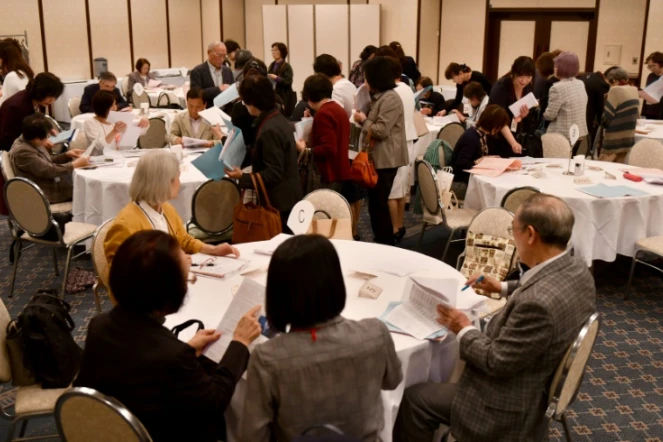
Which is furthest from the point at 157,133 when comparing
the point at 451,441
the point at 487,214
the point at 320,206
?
the point at 451,441

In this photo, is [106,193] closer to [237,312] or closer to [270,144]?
[270,144]

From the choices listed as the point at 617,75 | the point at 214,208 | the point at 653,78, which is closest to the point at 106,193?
the point at 214,208

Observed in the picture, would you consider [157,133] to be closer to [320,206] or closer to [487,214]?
[320,206]

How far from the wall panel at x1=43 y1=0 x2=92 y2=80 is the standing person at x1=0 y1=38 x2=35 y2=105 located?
6.61 meters

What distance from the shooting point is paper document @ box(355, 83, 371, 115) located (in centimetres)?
624

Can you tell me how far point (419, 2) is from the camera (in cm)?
1253

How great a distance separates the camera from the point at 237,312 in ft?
8.65

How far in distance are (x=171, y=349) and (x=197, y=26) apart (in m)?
14.1

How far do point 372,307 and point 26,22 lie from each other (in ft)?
39.9

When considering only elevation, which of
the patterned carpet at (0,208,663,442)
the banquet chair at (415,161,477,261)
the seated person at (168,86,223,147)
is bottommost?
the patterned carpet at (0,208,663,442)

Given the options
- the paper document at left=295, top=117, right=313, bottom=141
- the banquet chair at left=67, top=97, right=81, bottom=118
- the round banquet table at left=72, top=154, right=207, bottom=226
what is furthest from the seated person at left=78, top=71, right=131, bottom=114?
the paper document at left=295, top=117, right=313, bottom=141

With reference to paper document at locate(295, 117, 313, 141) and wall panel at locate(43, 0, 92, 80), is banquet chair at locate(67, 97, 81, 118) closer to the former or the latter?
wall panel at locate(43, 0, 92, 80)

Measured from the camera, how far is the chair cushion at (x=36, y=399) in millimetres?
2814

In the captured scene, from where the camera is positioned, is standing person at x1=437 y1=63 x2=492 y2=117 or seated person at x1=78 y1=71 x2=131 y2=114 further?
standing person at x1=437 y1=63 x2=492 y2=117
